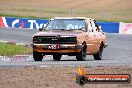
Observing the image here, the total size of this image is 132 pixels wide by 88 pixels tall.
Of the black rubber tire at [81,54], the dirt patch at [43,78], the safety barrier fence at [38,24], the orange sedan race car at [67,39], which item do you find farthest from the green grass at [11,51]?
the safety barrier fence at [38,24]

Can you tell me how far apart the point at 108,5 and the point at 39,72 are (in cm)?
6728

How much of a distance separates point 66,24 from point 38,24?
29738mm

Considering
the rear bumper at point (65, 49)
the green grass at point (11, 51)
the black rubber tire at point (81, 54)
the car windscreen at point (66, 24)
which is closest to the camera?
the rear bumper at point (65, 49)

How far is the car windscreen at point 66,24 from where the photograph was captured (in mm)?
21509

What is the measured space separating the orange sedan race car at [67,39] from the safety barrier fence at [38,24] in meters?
23.2

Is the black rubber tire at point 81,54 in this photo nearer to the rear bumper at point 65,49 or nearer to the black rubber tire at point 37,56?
the rear bumper at point 65,49

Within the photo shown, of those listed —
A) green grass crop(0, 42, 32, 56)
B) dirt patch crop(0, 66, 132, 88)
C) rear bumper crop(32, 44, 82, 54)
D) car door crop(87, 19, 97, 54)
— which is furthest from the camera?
green grass crop(0, 42, 32, 56)

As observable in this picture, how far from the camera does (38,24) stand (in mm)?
51250

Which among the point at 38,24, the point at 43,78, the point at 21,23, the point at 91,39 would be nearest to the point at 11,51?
the point at 91,39

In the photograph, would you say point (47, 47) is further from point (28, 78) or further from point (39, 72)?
point (28, 78)

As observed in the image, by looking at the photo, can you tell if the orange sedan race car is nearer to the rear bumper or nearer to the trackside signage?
the rear bumper

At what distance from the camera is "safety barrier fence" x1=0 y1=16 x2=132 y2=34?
4662 centimetres

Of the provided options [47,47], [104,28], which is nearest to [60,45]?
[47,47]

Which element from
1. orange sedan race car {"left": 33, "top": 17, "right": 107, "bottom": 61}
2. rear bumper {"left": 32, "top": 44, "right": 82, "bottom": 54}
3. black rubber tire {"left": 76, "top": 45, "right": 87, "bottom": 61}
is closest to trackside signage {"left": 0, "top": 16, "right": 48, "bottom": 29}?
orange sedan race car {"left": 33, "top": 17, "right": 107, "bottom": 61}
